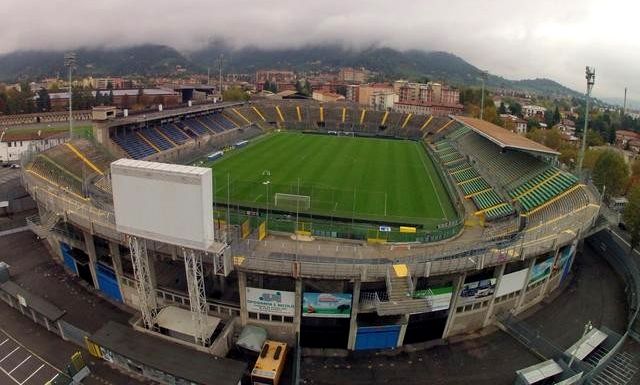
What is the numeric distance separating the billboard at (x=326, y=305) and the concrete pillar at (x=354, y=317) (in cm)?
25

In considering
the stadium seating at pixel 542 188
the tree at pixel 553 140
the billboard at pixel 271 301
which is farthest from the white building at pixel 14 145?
the tree at pixel 553 140

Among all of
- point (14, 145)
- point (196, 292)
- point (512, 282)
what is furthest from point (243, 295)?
point (14, 145)

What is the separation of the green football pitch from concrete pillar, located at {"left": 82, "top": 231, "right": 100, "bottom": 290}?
601 inches

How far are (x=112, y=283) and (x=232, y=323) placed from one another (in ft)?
31.8

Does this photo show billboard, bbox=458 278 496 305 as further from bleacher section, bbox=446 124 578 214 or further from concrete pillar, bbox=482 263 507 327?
bleacher section, bbox=446 124 578 214

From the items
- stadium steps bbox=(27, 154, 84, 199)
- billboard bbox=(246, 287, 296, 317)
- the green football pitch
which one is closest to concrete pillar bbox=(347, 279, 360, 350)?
billboard bbox=(246, 287, 296, 317)

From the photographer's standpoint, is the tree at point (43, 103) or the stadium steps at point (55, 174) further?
the tree at point (43, 103)

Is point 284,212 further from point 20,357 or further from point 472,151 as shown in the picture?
point 472,151

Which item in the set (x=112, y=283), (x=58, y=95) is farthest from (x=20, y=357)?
(x=58, y=95)

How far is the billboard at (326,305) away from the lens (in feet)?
75.6

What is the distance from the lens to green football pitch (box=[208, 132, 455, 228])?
41281mm

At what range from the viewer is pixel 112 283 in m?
27.1

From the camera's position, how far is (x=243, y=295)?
23.2 metres

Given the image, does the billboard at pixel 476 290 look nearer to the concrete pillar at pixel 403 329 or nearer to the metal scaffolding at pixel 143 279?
the concrete pillar at pixel 403 329
